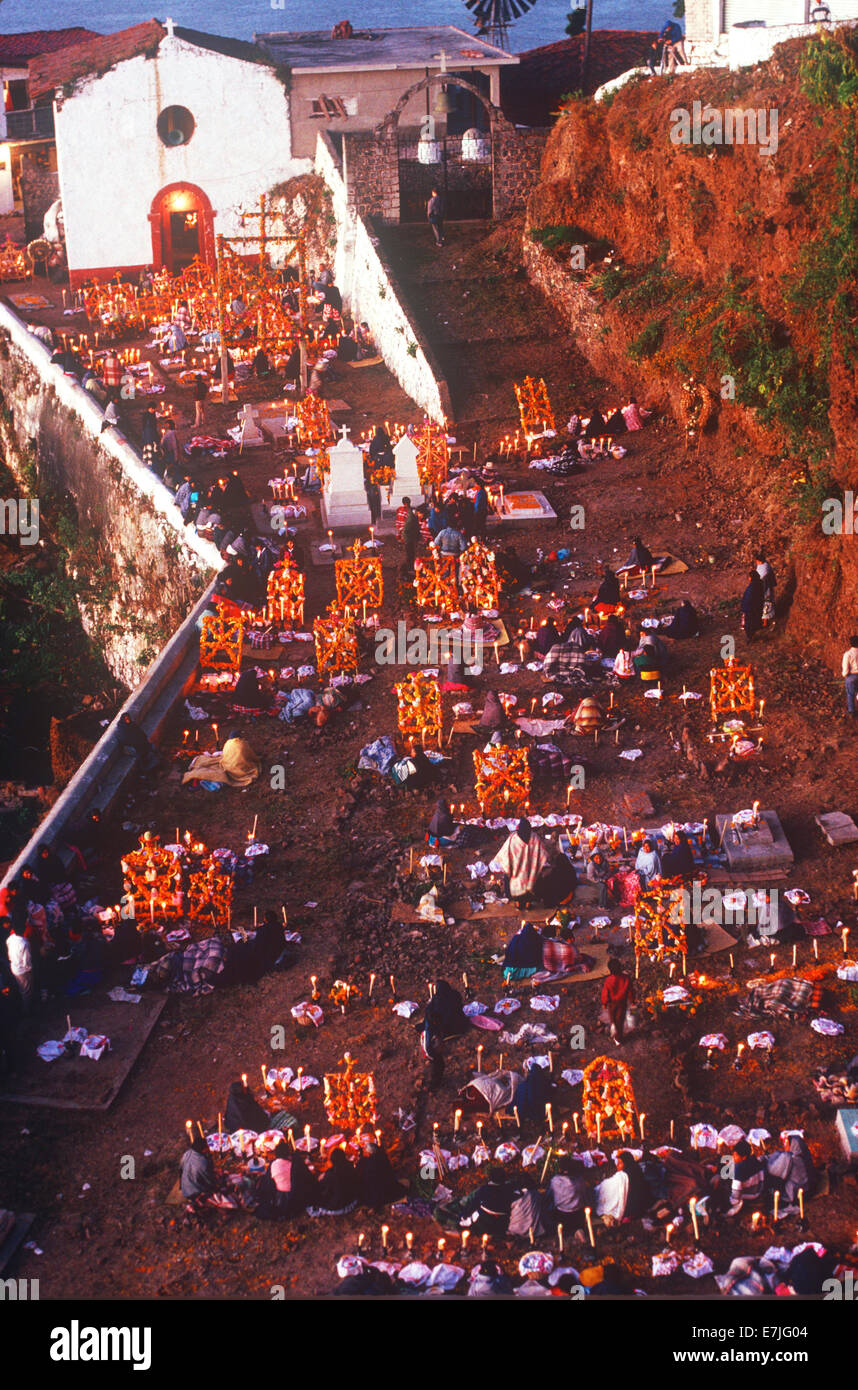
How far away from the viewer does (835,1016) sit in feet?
54.7

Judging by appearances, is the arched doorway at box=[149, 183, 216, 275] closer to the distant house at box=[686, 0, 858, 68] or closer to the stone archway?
the stone archway

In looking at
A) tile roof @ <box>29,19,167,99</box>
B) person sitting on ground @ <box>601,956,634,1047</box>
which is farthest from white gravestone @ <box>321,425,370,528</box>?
tile roof @ <box>29,19,167,99</box>

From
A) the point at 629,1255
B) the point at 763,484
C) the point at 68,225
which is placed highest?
the point at 68,225

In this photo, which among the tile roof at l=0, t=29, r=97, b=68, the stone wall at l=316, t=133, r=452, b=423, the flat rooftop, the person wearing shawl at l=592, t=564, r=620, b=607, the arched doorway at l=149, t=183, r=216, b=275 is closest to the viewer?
the person wearing shawl at l=592, t=564, r=620, b=607

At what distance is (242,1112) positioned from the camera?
15586 mm

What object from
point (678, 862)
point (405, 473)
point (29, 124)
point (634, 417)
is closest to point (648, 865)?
point (678, 862)

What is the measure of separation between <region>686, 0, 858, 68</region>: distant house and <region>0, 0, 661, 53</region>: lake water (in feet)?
206

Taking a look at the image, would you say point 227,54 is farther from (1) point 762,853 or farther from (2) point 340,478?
(1) point 762,853

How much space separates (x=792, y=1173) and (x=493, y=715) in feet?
29.1

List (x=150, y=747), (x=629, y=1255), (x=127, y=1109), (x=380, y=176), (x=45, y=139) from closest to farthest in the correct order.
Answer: (x=629, y=1255), (x=127, y=1109), (x=150, y=747), (x=380, y=176), (x=45, y=139)

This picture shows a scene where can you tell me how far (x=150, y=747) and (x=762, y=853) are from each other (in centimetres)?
818

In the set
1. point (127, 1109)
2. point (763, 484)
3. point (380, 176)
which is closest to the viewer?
point (127, 1109)

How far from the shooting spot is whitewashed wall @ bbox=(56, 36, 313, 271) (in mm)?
42469

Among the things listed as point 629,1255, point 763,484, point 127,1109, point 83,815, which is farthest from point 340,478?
point 629,1255
